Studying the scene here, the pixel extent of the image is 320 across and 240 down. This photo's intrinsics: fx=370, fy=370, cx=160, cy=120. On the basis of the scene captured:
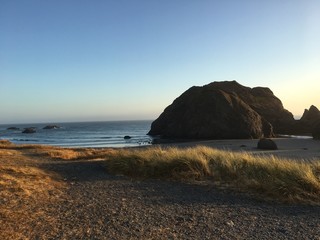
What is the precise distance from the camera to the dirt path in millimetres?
5535

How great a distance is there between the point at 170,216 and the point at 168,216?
4 cm

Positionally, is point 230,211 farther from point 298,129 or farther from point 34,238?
point 298,129

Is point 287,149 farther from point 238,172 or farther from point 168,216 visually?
point 168,216

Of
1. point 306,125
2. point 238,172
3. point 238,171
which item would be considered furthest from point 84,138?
point 238,172

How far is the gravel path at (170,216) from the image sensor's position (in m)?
5.54

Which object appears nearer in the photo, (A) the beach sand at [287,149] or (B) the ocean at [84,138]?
(A) the beach sand at [287,149]

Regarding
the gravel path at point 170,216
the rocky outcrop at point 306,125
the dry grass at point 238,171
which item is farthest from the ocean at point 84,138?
the gravel path at point 170,216

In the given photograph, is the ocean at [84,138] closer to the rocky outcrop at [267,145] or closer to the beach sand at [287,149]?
the beach sand at [287,149]

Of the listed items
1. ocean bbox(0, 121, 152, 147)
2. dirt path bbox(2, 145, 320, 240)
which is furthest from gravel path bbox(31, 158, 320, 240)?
ocean bbox(0, 121, 152, 147)

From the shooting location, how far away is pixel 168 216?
21.5 ft

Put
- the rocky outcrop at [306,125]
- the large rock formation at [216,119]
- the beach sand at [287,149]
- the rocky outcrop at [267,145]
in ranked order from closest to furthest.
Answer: the beach sand at [287,149], the rocky outcrop at [267,145], the large rock formation at [216,119], the rocky outcrop at [306,125]

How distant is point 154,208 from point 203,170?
4.58 m

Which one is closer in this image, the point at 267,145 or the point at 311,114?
the point at 267,145

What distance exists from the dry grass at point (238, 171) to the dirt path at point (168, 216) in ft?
2.32
